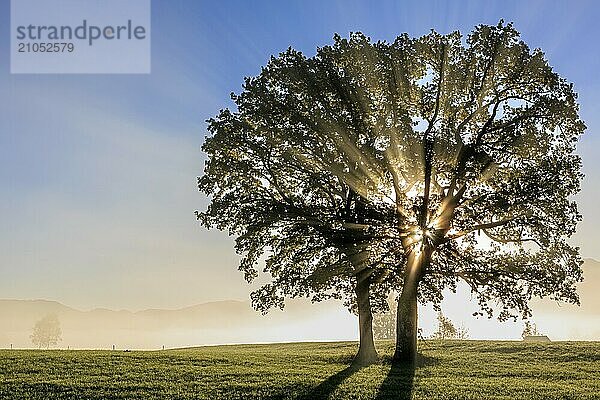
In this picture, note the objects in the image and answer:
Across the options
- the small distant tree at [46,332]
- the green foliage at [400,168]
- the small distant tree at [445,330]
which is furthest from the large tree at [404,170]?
the small distant tree at [46,332]

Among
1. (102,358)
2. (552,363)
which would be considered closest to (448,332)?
(552,363)

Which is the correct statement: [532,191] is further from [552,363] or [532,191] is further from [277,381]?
[277,381]

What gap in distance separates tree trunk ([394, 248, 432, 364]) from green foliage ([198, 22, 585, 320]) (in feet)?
1.33

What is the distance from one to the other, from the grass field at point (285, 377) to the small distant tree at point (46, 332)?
137284 mm

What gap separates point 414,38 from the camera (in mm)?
35062

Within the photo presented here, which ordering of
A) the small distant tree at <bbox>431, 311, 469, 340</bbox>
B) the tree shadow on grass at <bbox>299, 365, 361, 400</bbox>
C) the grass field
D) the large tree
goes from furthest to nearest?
the small distant tree at <bbox>431, 311, 469, 340</bbox>
the large tree
the grass field
the tree shadow on grass at <bbox>299, 365, 361, 400</bbox>

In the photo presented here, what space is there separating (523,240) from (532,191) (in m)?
3.22

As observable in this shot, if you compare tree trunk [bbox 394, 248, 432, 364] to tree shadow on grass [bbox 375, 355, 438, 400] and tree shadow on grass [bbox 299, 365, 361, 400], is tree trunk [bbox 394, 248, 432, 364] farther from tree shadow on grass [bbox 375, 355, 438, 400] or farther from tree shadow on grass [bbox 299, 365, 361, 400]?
tree shadow on grass [bbox 299, 365, 361, 400]

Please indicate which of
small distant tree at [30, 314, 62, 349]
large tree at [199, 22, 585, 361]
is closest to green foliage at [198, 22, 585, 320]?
large tree at [199, 22, 585, 361]

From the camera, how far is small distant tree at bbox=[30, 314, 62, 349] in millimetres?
164375

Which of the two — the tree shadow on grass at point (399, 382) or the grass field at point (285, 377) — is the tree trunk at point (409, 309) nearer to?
the tree shadow on grass at point (399, 382)

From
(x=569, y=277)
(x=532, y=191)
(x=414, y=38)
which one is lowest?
(x=569, y=277)

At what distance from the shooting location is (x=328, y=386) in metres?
26.2

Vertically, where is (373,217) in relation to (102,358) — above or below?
above
